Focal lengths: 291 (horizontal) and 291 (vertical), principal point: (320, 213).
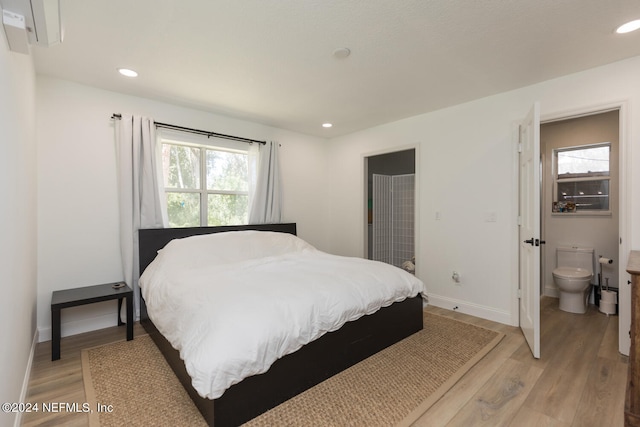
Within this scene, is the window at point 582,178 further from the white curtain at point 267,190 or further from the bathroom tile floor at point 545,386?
the white curtain at point 267,190

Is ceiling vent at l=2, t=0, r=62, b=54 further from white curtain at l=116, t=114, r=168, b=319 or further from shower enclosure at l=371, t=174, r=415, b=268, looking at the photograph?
shower enclosure at l=371, t=174, r=415, b=268

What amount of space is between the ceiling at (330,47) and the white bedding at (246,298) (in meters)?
1.63

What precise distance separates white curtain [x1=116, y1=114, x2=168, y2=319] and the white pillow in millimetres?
333

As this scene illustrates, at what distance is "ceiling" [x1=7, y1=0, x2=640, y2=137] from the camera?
1.76 metres

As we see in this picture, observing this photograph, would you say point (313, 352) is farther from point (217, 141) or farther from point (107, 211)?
point (217, 141)

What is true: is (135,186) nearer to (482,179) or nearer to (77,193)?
(77,193)

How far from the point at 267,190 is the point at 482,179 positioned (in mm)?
2645

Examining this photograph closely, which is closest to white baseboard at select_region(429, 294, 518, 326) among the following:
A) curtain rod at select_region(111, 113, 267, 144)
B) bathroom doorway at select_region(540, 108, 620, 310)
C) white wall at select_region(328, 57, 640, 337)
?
white wall at select_region(328, 57, 640, 337)

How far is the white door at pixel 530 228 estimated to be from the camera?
2.27 metres

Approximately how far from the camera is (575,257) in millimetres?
3725

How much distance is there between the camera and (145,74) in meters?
2.60

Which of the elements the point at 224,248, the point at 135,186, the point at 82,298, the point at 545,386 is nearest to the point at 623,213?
the point at 545,386

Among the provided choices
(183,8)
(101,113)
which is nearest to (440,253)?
(183,8)

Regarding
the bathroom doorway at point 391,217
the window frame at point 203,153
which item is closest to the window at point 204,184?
the window frame at point 203,153
